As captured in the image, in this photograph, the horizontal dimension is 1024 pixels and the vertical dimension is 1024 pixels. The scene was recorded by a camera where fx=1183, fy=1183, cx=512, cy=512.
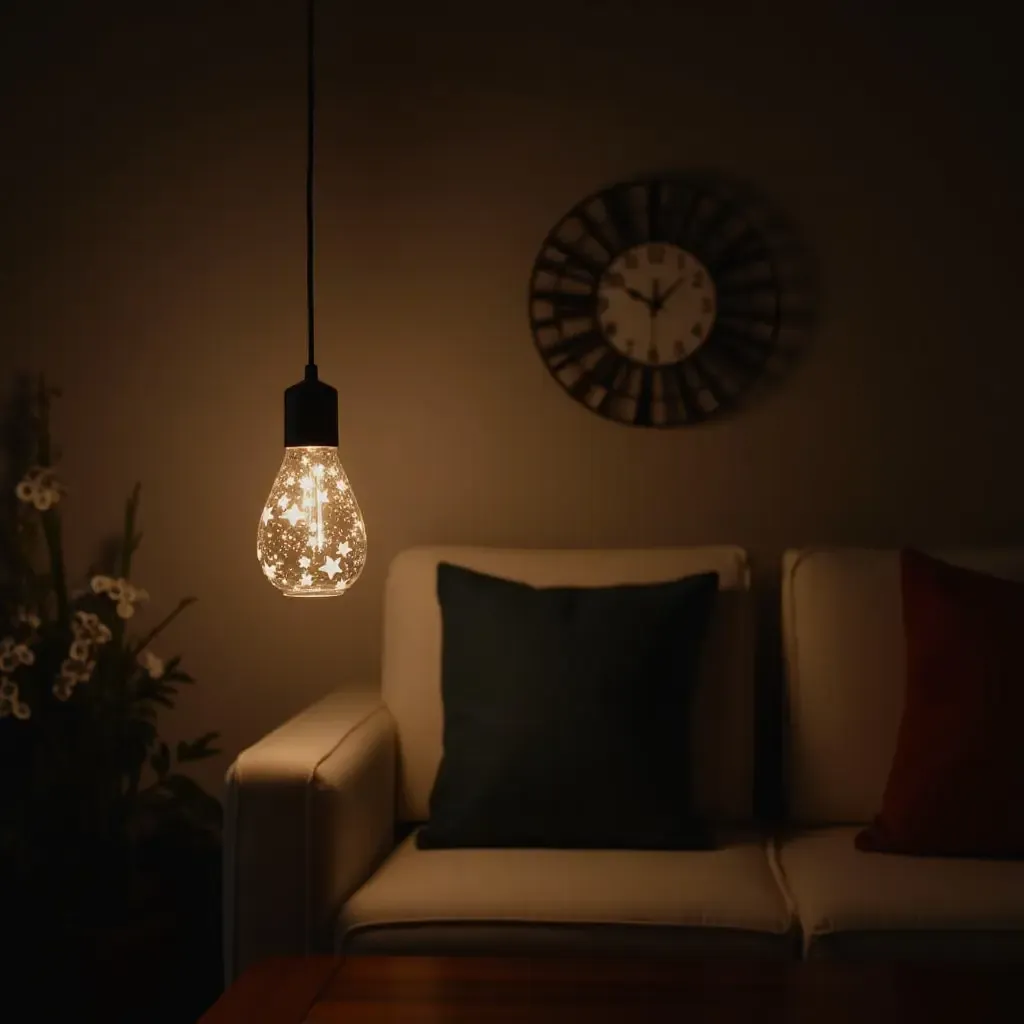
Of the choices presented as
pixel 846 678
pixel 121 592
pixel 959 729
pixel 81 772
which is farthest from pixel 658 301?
pixel 81 772

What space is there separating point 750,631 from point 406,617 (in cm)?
68

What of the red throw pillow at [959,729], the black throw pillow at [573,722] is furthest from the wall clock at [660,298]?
the red throw pillow at [959,729]

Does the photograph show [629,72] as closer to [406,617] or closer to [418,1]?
[418,1]

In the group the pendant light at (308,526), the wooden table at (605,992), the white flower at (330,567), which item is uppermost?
the pendant light at (308,526)

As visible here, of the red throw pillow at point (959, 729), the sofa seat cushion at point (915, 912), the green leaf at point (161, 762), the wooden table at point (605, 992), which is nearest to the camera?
the wooden table at point (605, 992)

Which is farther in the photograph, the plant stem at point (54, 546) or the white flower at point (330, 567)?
the plant stem at point (54, 546)

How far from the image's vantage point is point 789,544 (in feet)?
8.54

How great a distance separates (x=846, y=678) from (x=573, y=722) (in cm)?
56

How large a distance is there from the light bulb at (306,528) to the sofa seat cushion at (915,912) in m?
0.91

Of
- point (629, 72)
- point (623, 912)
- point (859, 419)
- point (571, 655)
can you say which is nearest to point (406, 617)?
point (571, 655)

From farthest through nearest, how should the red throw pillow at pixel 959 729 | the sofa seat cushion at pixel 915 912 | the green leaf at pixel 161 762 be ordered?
1. the green leaf at pixel 161 762
2. the red throw pillow at pixel 959 729
3. the sofa seat cushion at pixel 915 912

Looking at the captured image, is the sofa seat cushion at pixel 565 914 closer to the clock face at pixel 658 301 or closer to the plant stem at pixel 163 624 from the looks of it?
the plant stem at pixel 163 624

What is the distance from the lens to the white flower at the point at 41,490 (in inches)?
93.3

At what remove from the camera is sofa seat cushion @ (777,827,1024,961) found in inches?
66.2
